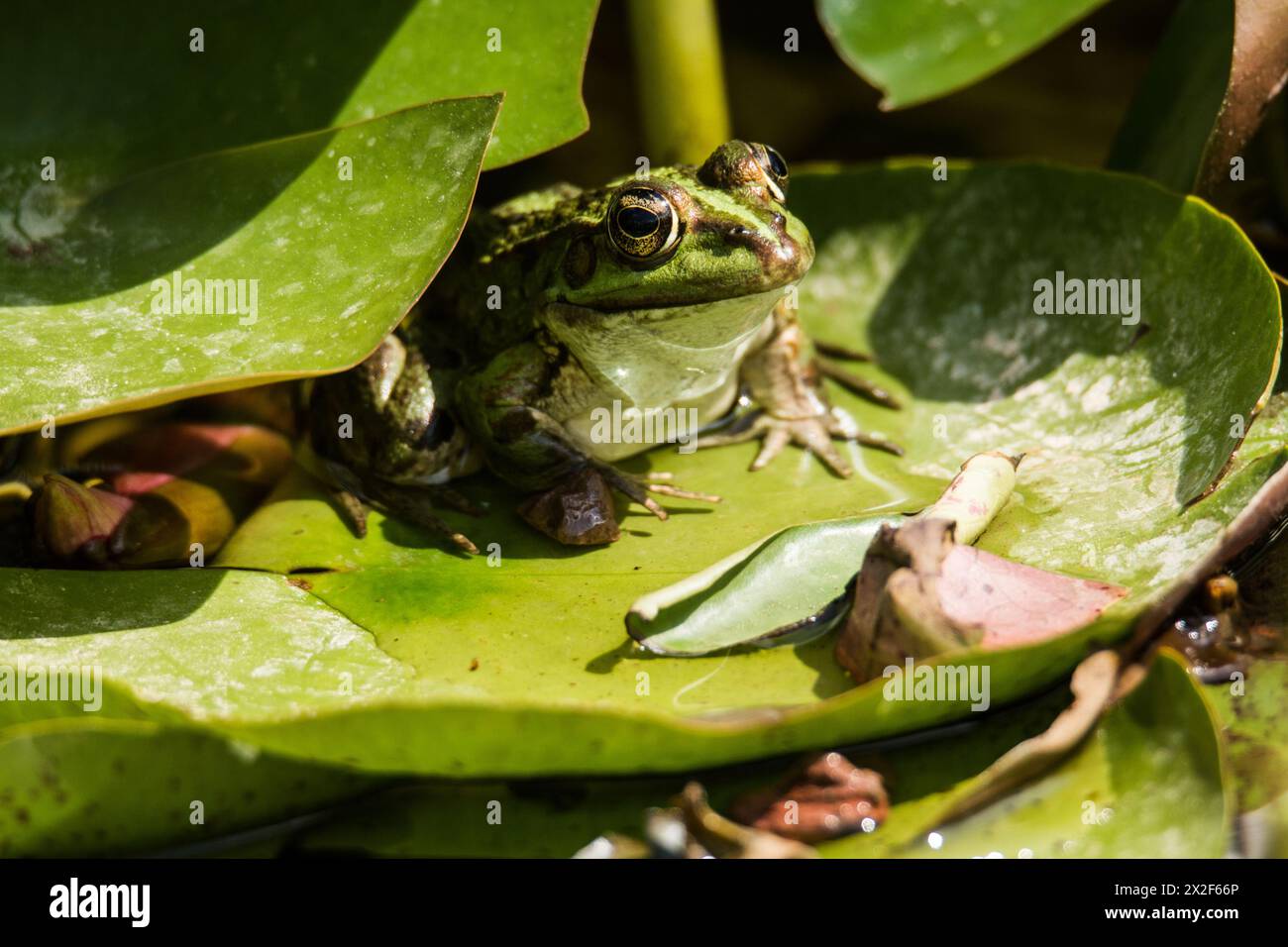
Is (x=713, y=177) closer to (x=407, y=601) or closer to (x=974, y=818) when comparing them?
(x=407, y=601)

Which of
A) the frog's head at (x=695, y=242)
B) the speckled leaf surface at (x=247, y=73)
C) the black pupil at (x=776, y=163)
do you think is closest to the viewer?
the frog's head at (x=695, y=242)

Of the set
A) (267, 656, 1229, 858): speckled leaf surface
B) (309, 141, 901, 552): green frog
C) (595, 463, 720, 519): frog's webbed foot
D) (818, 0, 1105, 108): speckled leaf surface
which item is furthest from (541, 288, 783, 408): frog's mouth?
(267, 656, 1229, 858): speckled leaf surface

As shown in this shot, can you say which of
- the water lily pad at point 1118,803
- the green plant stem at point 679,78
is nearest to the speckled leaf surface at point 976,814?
the water lily pad at point 1118,803

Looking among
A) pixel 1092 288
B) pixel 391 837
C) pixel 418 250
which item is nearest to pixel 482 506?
pixel 418 250

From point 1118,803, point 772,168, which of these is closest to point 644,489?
point 772,168

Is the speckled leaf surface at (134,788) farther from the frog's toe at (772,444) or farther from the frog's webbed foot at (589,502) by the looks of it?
the frog's toe at (772,444)

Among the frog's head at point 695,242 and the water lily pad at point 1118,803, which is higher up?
the frog's head at point 695,242

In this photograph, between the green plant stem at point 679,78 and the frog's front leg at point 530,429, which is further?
the green plant stem at point 679,78

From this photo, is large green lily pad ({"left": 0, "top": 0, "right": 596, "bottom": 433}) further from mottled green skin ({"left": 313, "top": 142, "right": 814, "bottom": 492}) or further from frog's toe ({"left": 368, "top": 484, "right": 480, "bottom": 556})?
frog's toe ({"left": 368, "top": 484, "right": 480, "bottom": 556})
